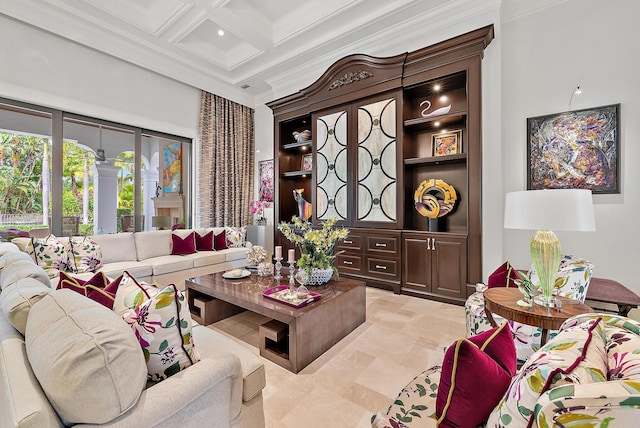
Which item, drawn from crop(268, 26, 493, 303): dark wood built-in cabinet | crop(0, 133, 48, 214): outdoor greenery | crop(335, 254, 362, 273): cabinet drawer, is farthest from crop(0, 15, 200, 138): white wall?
crop(335, 254, 362, 273): cabinet drawer

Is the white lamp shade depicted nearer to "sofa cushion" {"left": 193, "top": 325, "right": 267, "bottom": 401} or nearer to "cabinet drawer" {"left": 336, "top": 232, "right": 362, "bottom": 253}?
"sofa cushion" {"left": 193, "top": 325, "right": 267, "bottom": 401}

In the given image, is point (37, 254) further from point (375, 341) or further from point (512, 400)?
point (512, 400)

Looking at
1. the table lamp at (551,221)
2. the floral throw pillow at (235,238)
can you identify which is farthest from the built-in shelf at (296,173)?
the table lamp at (551,221)

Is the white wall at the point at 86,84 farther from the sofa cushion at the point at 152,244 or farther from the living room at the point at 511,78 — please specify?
the sofa cushion at the point at 152,244

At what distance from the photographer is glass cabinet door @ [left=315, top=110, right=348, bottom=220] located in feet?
13.4

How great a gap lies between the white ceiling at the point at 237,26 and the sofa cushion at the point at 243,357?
379 cm

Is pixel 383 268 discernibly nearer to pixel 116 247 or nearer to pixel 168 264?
pixel 168 264

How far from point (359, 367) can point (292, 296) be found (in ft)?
2.28

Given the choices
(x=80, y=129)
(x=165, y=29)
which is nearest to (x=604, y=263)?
(x=165, y=29)

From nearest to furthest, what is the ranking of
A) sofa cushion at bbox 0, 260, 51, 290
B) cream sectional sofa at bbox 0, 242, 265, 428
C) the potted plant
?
cream sectional sofa at bbox 0, 242, 265, 428 → sofa cushion at bbox 0, 260, 51, 290 → the potted plant

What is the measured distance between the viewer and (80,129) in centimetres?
402

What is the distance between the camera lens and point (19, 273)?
56.1 inches

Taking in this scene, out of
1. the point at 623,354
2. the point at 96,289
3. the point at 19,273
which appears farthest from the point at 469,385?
the point at 19,273

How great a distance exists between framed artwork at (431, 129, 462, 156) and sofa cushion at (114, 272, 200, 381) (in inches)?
137
